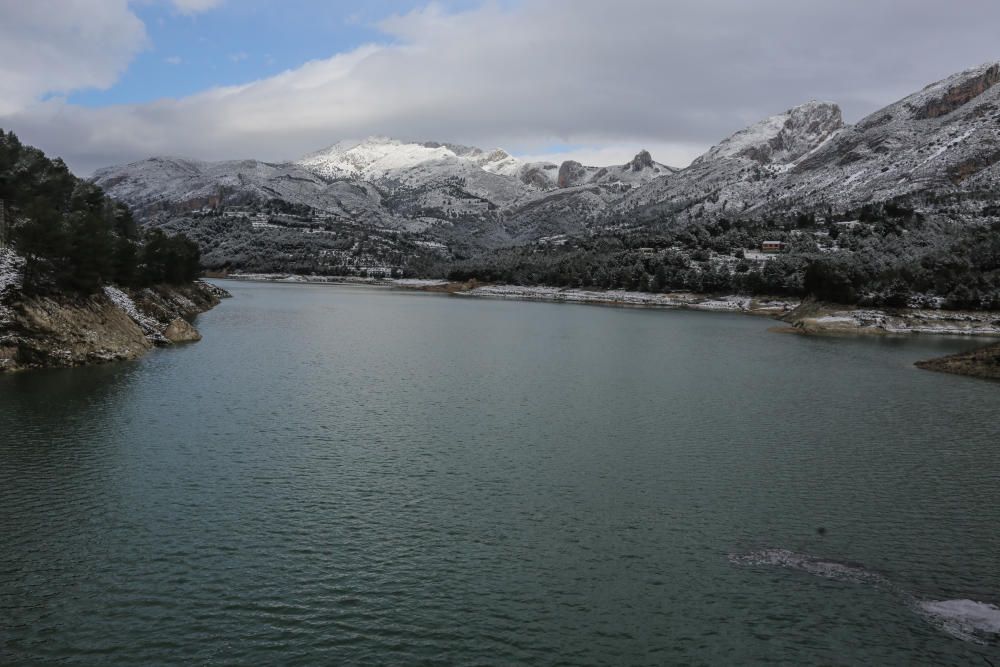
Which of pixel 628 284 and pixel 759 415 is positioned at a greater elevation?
pixel 628 284

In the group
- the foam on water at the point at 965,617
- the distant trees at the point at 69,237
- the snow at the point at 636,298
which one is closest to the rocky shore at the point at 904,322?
the snow at the point at 636,298

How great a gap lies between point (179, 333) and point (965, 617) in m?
69.2

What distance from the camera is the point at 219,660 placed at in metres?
15.1

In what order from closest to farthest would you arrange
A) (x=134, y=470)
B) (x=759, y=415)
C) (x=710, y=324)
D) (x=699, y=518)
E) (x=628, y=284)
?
(x=699, y=518) → (x=134, y=470) → (x=759, y=415) → (x=710, y=324) → (x=628, y=284)

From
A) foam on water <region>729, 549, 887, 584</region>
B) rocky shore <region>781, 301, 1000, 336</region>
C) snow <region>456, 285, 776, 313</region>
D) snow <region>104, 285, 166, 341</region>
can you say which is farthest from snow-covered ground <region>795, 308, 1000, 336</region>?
foam on water <region>729, 549, 887, 584</region>

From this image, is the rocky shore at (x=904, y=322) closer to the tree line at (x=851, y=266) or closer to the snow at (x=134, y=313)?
the tree line at (x=851, y=266)

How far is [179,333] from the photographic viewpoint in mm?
69688

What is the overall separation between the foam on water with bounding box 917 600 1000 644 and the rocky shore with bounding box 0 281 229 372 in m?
53.3

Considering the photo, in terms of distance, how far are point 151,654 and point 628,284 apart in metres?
171

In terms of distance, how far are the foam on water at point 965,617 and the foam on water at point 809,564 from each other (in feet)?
5.45

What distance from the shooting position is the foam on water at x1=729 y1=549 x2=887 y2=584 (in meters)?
20.3

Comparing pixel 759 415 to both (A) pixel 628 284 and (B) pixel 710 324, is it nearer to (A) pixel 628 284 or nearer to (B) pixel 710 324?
(B) pixel 710 324

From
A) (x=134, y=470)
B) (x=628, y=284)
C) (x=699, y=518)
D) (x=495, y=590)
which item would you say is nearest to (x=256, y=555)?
(x=495, y=590)

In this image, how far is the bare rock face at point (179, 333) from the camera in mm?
68750
